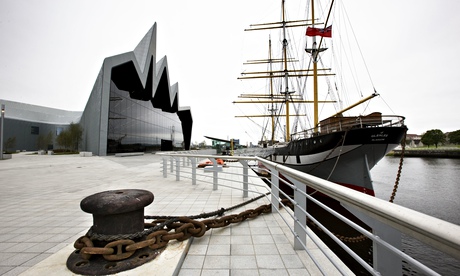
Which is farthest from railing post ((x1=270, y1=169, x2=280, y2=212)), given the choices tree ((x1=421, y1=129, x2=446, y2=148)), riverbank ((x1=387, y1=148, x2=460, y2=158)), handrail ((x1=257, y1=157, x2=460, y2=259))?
tree ((x1=421, y1=129, x2=446, y2=148))

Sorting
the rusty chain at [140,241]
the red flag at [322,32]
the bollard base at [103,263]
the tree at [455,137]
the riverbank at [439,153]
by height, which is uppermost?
the red flag at [322,32]

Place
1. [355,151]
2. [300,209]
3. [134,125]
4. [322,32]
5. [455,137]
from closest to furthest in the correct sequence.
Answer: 1. [300,209]
2. [355,151]
3. [322,32]
4. [134,125]
5. [455,137]

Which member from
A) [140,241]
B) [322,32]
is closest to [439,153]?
[322,32]

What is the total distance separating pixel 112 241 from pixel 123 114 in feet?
88.2

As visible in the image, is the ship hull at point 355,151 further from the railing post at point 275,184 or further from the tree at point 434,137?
the tree at point 434,137

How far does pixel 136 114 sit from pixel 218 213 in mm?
28634

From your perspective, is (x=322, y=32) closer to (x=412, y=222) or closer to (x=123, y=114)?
(x=412, y=222)

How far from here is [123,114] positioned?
83.8 feet

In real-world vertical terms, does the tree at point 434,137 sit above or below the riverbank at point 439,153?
above

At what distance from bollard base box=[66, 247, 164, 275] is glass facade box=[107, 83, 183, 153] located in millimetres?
24768

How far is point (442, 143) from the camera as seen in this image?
67188 mm

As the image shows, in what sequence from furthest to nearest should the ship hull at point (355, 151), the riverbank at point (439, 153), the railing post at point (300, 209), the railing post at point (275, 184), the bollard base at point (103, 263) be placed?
the riverbank at point (439, 153), the ship hull at point (355, 151), the railing post at point (275, 184), the railing post at point (300, 209), the bollard base at point (103, 263)

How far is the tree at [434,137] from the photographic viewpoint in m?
64.2

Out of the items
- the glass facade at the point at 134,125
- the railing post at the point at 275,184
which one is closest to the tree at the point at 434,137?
the glass facade at the point at 134,125
